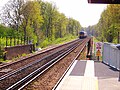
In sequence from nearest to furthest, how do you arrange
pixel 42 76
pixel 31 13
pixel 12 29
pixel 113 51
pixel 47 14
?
pixel 42 76, pixel 113 51, pixel 12 29, pixel 31 13, pixel 47 14

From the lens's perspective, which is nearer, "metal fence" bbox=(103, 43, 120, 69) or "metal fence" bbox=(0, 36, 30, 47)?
"metal fence" bbox=(103, 43, 120, 69)

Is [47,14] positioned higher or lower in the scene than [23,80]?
higher

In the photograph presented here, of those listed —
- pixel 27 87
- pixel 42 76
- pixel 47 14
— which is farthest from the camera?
pixel 47 14

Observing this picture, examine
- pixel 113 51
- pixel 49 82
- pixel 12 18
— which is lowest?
pixel 49 82

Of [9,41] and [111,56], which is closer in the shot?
[111,56]

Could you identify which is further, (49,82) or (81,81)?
(49,82)

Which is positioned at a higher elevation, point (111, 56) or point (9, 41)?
point (9, 41)

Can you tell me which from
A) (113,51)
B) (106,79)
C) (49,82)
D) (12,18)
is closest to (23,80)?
(49,82)

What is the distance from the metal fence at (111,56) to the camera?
58.7ft

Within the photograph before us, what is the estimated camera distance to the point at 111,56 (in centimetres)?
2016

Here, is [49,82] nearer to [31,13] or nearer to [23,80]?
[23,80]

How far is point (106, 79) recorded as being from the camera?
14477 mm

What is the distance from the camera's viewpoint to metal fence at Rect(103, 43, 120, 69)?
1790 centimetres

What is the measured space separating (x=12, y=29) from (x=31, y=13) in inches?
210
